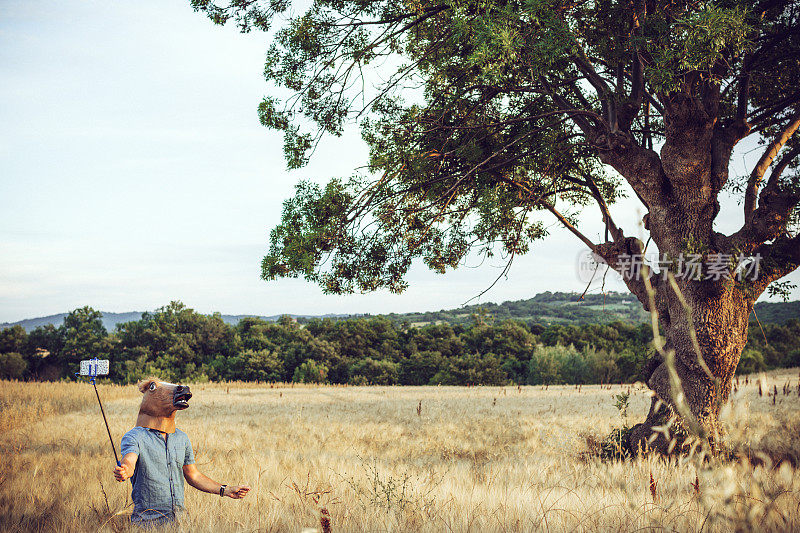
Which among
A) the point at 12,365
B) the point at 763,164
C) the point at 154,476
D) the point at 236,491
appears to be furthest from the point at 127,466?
the point at 12,365

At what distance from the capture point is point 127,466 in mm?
3906

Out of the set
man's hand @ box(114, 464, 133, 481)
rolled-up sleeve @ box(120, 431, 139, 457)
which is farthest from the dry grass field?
rolled-up sleeve @ box(120, 431, 139, 457)

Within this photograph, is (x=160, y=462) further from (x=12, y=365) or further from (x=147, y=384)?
(x=12, y=365)

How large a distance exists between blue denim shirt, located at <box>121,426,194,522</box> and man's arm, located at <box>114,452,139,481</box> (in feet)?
0.22

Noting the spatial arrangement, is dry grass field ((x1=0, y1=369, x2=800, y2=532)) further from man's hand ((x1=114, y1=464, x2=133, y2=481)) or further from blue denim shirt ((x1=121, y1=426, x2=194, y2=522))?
man's hand ((x1=114, y1=464, x2=133, y2=481))

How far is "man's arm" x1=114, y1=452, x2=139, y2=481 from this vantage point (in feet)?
12.3

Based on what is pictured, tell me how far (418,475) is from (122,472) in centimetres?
431

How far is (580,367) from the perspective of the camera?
53781 millimetres

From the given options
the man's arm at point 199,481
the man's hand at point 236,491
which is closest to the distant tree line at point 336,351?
the man's arm at point 199,481

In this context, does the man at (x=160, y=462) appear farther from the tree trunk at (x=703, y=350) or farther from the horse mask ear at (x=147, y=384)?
the tree trunk at (x=703, y=350)

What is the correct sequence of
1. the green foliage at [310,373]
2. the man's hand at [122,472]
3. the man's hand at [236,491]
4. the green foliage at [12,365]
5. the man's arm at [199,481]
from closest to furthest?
the man's hand at [122,472] → the man's hand at [236,491] → the man's arm at [199,481] → the green foliage at [310,373] → the green foliage at [12,365]

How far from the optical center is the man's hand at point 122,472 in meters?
3.72

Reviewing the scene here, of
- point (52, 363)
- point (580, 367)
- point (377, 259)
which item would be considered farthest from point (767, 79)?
point (52, 363)

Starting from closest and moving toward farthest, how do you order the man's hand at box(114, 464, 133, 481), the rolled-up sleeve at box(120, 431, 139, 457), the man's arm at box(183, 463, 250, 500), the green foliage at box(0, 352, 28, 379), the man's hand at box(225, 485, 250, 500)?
the man's hand at box(114, 464, 133, 481) → the rolled-up sleeve at box(120, 431, 139, 457) → the man's hand at box(225, 485, 250, 500) → the man's arm at box(183, 463, 250, 500) → the green foliage at box(0, 352, 28, 379)
